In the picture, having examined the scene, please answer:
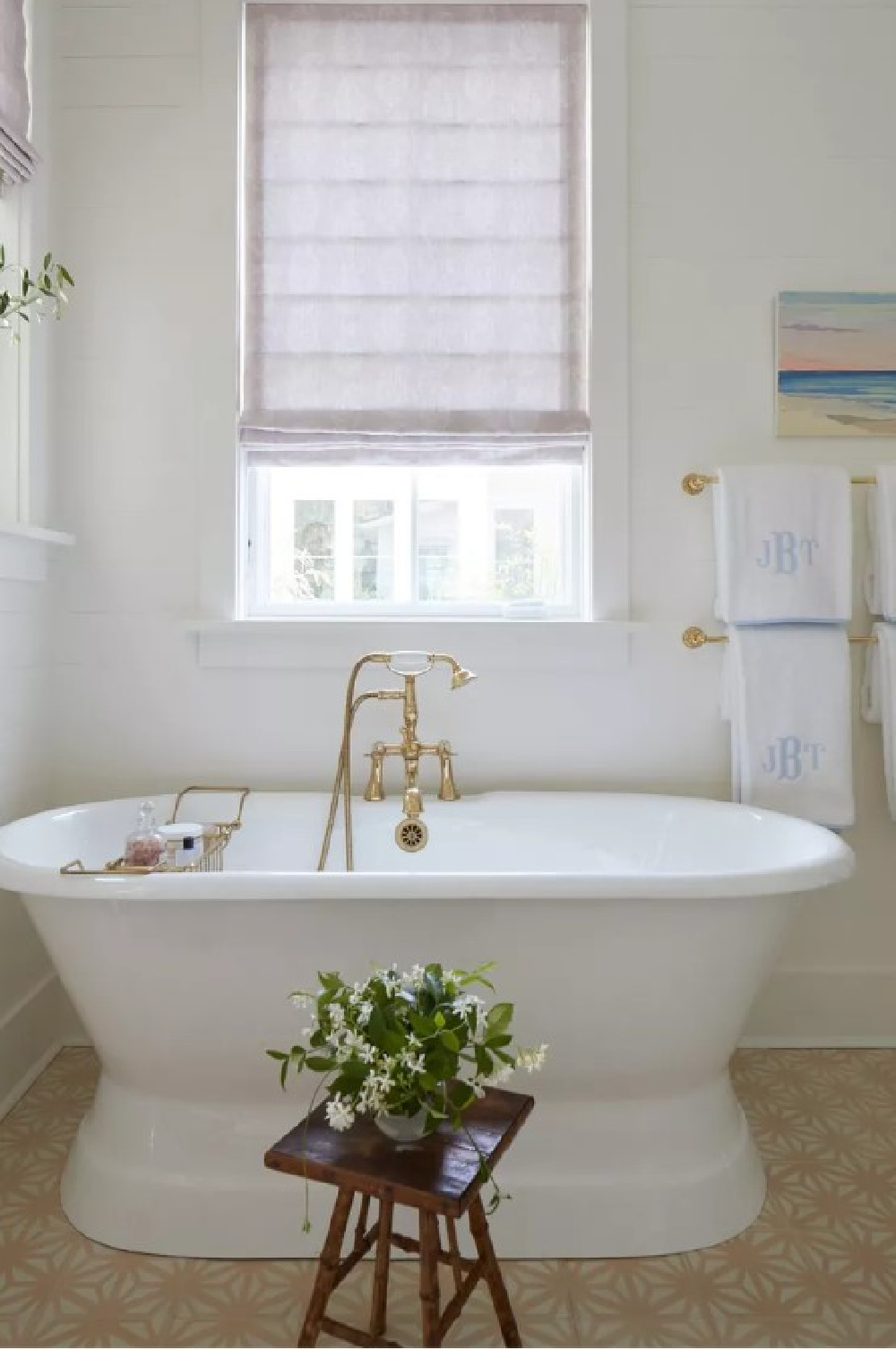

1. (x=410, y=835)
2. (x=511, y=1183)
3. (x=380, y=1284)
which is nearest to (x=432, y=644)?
(x=410, y=835)

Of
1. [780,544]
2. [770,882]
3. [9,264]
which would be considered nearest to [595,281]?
[780,544]

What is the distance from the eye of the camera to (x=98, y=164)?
2459 mm

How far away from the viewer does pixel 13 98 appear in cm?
217

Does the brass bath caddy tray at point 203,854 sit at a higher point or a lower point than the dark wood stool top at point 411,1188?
higher

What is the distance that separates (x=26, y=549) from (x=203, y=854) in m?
0.87

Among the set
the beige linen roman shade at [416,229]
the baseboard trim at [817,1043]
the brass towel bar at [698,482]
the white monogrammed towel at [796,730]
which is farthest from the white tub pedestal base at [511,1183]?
the beige linen roman shade at [416,229]

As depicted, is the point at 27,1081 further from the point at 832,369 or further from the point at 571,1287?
the point at 832,369

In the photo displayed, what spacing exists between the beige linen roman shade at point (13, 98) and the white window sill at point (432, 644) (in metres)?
1.13

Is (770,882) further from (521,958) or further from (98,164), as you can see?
(98,164)

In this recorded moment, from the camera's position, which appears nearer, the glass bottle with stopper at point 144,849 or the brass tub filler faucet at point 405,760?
the glass bottle with stopper at point 144,849

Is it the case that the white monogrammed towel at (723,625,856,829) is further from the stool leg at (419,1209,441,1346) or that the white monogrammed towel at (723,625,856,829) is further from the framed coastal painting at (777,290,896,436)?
the stool leg at (419,1209,441,1346)

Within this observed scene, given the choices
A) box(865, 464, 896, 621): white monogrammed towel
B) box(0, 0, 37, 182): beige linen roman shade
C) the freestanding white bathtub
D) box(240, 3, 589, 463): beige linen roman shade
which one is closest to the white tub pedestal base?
the freestanding white bathtub

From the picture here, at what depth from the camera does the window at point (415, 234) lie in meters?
2.49

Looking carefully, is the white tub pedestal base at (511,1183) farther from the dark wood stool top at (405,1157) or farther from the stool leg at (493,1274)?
the dark wood stool top at (405,1157)
